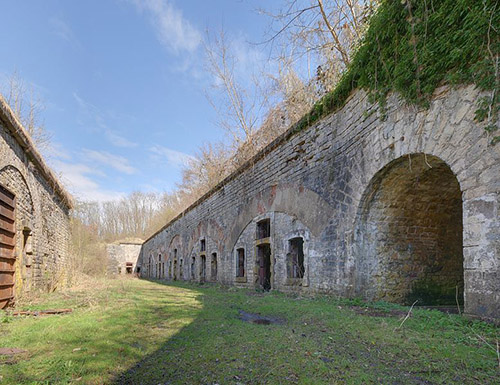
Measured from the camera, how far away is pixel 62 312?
6.08 meters

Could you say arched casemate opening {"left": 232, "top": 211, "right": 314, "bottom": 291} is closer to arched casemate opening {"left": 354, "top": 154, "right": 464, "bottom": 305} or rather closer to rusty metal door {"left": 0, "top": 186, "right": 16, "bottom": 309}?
arched casemate opening {"left": 354, "top": 154, "right": 464, "bottom": 305}

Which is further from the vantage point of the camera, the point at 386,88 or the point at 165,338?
the point at 386,88

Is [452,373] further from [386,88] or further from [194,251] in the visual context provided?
[194,251]

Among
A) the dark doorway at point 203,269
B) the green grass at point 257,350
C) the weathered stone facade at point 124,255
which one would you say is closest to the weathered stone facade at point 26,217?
the green grass at point 257,350

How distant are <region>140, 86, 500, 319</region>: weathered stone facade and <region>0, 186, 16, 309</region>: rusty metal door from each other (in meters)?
6.36

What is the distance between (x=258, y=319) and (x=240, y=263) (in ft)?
23.5

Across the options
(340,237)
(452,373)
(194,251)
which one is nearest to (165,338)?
(452,373)

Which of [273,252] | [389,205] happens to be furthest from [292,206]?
[389,205]

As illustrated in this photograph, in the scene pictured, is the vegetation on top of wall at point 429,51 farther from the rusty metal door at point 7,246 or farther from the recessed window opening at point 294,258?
the rusty metal door at point 7,246

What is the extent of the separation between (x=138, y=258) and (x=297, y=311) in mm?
38411

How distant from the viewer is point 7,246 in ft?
24.2

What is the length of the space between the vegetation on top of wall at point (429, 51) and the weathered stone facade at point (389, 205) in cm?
20

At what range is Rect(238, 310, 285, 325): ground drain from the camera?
16.0ft

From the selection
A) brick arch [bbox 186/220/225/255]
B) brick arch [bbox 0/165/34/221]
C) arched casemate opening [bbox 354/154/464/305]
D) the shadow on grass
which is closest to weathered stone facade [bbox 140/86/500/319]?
arched casemate opening [bbox 354/154/464/305]
